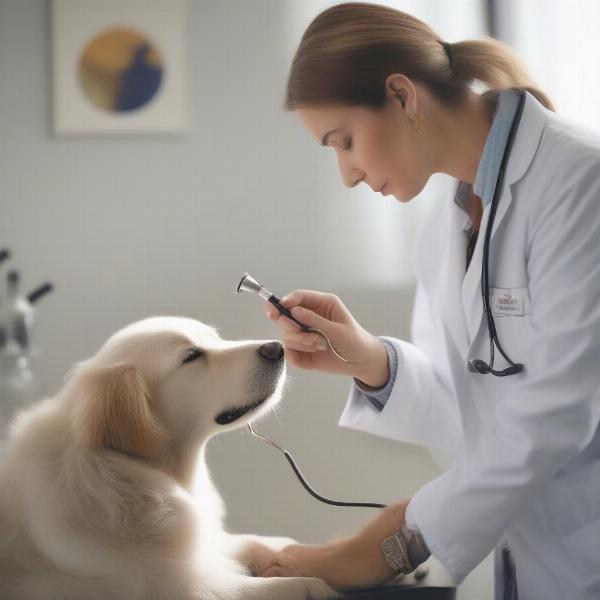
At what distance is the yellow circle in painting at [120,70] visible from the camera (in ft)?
8.37

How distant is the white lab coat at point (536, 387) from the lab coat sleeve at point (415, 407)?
0.33 ft

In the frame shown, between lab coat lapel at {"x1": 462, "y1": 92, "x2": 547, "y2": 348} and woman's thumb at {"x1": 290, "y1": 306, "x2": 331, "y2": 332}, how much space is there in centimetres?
25

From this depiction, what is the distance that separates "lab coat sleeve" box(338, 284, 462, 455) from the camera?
1.44 meters

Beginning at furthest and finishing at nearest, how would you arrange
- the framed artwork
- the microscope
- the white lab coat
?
the framed artwork
the microscope
the white lab coat

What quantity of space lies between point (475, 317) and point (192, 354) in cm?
47

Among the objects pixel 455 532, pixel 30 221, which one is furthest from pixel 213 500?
pixel 30 221

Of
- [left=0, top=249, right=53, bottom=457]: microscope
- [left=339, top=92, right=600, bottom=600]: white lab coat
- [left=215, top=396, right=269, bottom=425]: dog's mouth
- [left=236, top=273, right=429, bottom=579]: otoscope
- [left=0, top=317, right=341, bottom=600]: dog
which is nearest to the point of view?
[left=0, top=317, right=341, bottom=600]: dog

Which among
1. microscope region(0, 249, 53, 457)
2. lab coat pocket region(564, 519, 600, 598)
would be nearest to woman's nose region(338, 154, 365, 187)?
lab coat pocket region(564, 519, 600, 598)

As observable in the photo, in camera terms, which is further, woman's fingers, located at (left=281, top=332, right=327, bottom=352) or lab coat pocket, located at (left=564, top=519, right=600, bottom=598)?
woman's fingers, located at (left=281, top=332, right=327, bottom=352)

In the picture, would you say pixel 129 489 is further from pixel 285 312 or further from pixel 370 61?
pixel 370 61

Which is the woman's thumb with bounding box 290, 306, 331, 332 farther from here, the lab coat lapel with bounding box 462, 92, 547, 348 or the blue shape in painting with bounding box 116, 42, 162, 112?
the blue shape in painting with bounding box 116, 42, 162, 112

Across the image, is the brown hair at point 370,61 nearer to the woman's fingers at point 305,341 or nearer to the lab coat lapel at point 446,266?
the lab coat lapel at point 446,266

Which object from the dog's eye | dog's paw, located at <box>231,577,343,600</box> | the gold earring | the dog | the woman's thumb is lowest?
dog's paw, located at <box>231,577,343,600</box>

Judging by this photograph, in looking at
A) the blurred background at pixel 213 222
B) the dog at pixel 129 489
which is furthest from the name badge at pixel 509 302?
the blurred background at pixel 213 222
